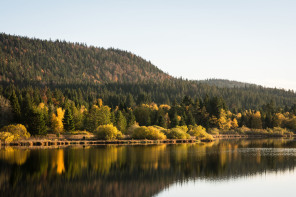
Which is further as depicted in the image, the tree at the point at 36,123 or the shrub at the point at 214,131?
the shrub at the point at 214,131

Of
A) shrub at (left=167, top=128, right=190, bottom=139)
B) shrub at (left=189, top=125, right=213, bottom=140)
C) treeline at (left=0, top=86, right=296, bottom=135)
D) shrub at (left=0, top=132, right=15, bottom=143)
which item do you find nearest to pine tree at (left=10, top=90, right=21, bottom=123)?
treeline at (left=0, top=86, right=296, bottom=135)

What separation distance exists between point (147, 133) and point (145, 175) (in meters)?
60.9

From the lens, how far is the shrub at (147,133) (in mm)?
112000

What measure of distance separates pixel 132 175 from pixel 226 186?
12.1 metres

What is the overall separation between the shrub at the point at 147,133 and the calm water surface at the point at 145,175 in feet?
133

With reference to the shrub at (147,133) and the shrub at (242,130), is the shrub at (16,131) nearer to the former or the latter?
the shrub at (147,133)

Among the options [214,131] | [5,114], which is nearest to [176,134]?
[214,131]

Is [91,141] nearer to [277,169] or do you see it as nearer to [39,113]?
[39,113]

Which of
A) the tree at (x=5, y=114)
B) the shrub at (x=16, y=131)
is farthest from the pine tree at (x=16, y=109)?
the shrub at (x=16, y=131)

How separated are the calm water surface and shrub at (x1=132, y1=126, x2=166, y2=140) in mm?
40474

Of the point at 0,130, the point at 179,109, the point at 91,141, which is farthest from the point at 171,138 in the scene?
the point at 0,130

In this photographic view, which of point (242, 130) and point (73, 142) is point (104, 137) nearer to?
point (73, 142)

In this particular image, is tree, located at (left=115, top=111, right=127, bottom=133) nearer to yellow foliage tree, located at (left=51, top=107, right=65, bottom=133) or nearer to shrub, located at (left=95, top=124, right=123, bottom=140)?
shrub, located at (left=95, top=124, right=123, bottom=140)

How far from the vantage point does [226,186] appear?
1802 inches
